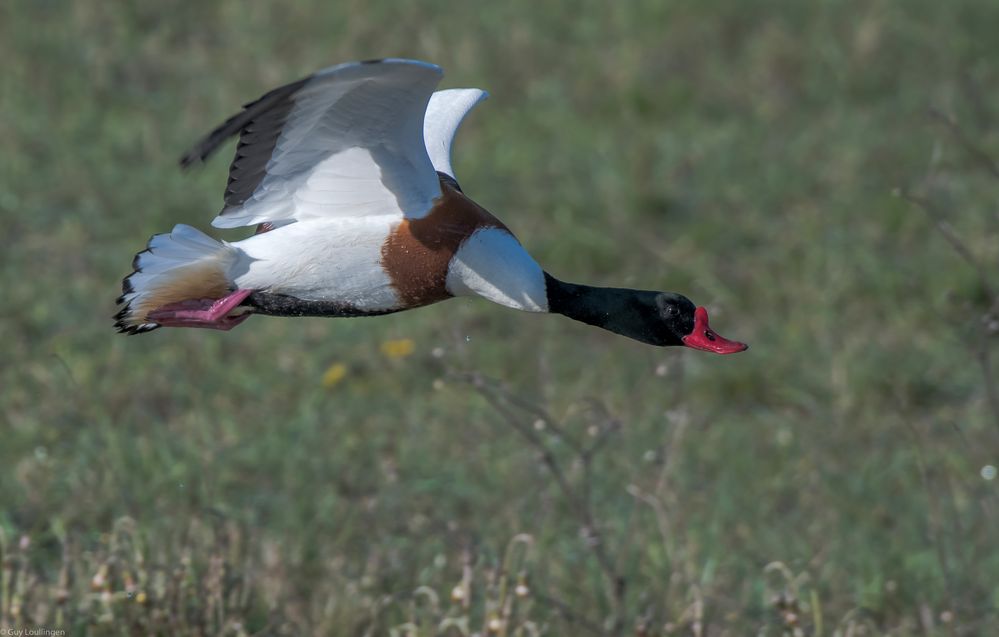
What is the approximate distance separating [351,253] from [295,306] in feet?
0.61

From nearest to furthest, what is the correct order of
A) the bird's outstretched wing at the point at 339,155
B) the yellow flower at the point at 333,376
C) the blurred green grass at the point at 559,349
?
the bird's outstretched wing at the point at 339,155 → the blurred green grass at the point at 559,349 → the yellow flower at the point at 333,376

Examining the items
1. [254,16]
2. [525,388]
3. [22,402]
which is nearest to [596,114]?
[254,16]

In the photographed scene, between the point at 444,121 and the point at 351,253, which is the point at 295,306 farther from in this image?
the point at 444,121

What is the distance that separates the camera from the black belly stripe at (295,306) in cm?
366

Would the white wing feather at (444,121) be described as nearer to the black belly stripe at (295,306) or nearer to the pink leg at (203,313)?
the black belly stripe at (295,306)

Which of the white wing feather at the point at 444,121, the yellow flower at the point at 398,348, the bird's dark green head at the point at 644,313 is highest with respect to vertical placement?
the white wing feather at the point at 444,121

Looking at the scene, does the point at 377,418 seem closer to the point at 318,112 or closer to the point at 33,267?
the point at 33,267

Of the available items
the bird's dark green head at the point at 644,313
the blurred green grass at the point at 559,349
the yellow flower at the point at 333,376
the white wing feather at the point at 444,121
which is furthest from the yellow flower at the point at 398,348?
the bird's dark green head at the point at 644,313

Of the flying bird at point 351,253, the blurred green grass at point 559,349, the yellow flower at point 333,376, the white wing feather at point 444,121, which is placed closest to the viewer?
the flying bird at point 351,253

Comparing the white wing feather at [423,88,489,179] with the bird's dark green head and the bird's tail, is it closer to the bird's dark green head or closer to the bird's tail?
the bird's dark green head

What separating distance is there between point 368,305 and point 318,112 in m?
0.47

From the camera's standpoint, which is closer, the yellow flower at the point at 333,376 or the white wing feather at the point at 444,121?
the white wing feather at the point at 444,121

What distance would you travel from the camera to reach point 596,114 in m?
8.27

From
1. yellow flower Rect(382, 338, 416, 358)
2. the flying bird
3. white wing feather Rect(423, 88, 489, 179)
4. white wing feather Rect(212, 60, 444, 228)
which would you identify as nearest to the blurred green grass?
yellow flower Rect(382, 338, 416, 358)
